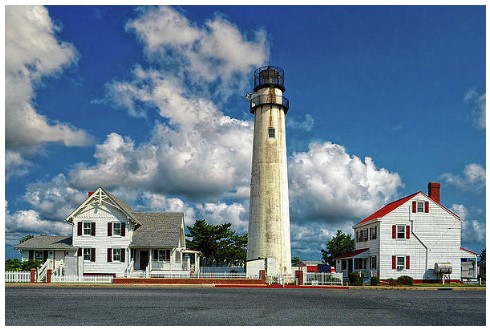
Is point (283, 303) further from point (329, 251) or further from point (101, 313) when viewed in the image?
point (329, 251)

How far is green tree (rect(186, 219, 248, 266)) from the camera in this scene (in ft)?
195

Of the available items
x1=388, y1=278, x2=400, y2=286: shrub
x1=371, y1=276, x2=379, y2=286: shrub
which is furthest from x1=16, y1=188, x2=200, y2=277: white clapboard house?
x1=388, y1=278, x2=400, y2=286: shrub

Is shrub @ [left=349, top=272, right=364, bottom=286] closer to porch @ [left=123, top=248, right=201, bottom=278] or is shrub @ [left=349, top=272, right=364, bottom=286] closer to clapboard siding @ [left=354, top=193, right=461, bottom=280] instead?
clapboard siding @ [left=354, top=193, right=461, bottom=280]

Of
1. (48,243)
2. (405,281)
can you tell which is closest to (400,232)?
(405,281)

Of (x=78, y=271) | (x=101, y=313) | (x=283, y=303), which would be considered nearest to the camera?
(x=101, y=313)

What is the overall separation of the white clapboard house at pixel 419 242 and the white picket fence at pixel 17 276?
2643 centimetres

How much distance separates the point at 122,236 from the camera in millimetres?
43344

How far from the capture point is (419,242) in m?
43.9

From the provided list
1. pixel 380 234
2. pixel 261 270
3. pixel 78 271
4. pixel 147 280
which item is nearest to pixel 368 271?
pixel 380 234

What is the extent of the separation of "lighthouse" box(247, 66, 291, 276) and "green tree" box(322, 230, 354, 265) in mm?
30947

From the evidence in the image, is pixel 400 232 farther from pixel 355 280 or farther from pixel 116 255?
pixel 116 255

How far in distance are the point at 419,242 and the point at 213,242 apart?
78.0 ft

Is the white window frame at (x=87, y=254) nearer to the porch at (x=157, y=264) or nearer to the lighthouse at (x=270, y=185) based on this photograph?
the porch at (x=157, y=264)

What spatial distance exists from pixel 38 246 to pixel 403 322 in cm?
3507
